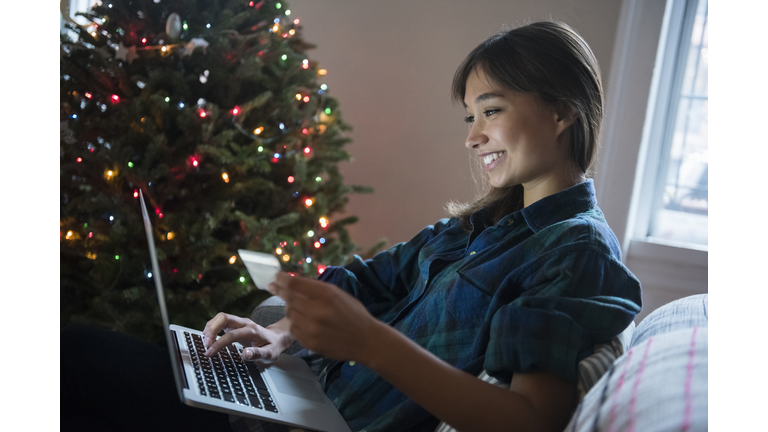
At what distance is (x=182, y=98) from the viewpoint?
1.77 meters

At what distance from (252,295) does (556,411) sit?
4.78 ft

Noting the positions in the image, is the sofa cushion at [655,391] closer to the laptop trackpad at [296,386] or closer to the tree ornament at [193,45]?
the laptop trackpad at [296,386]

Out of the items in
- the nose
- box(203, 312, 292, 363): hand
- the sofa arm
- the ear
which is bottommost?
the sofa arm

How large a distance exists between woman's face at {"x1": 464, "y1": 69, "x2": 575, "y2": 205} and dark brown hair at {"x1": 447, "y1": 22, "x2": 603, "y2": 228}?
2 cm

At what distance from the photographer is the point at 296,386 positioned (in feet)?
2.90

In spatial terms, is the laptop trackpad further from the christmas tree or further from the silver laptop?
the christmas tree

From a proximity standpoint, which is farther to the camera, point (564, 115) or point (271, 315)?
point (271, 315)

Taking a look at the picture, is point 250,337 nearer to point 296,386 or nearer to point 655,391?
point 296,386

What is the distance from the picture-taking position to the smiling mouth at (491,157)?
3.14 feet

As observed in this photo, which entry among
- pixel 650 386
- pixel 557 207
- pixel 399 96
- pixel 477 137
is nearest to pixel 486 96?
pixel 477 137

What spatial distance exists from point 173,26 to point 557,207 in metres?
1.45

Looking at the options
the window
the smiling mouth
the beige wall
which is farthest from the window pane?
the smiling mouth

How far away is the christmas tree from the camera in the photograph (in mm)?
1706
